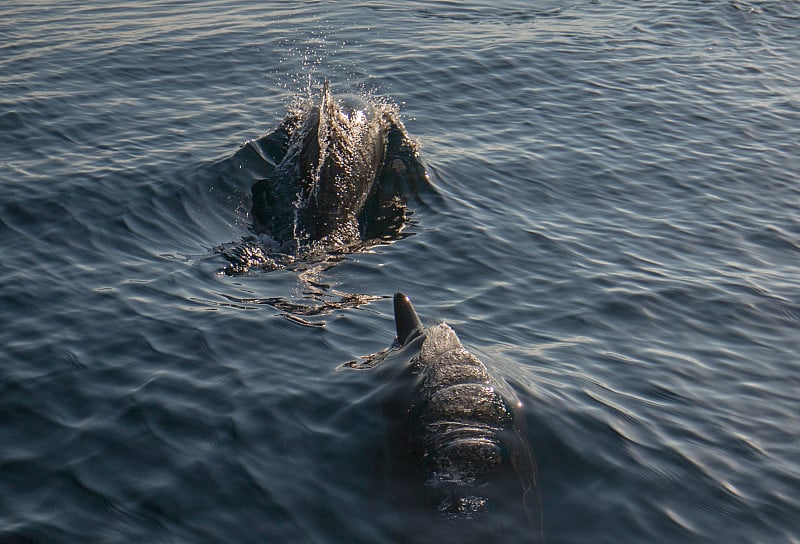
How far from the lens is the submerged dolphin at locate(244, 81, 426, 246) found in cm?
1033

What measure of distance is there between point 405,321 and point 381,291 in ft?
6.58

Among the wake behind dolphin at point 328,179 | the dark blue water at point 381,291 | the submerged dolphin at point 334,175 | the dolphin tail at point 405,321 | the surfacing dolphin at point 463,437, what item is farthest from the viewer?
the submerged dolphin at point 334,175

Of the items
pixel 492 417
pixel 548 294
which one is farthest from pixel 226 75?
pixel 492 417

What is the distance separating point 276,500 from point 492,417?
151 cm

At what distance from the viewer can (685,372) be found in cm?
808

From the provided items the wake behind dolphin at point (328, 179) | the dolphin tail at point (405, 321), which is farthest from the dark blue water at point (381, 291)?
the dolphin tail at point (405, 321)

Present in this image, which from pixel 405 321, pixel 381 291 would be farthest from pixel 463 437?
pixel 381 291

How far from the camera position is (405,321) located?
7.18m

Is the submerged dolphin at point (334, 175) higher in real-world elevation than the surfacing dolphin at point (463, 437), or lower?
higher

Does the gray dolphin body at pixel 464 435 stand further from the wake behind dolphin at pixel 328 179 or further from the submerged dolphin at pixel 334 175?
the submerged dolphin at pixel 334 175

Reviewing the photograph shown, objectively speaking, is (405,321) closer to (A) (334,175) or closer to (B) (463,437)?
(B) (463,437)

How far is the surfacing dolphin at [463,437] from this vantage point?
5.37m

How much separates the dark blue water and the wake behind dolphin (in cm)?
37

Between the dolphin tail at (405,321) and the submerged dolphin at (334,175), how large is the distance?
309cm
